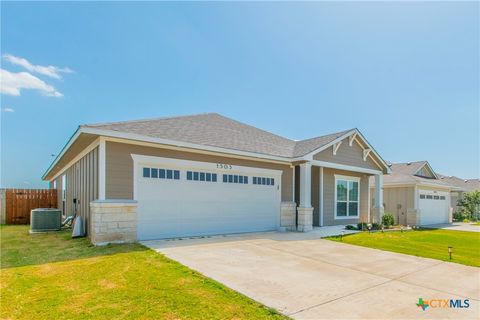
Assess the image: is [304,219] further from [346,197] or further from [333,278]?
[333,278]

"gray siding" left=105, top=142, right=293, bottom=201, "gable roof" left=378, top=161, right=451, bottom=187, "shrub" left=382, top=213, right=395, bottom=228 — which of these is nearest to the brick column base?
"shrub" left=382, top=213, right=395, bottom=228

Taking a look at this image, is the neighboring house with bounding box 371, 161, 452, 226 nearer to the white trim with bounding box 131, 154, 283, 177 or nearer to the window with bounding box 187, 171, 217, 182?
the white trim with bounding box 131, 154, 283, 177

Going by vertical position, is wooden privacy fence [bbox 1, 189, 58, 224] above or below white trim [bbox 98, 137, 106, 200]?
below

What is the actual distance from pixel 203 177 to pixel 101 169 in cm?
347

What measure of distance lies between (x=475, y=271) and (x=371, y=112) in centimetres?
1354

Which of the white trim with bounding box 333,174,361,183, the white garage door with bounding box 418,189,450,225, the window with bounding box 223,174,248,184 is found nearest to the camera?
the window with bounding box 223,174,248,184

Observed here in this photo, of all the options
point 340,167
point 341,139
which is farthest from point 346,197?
point 341,139

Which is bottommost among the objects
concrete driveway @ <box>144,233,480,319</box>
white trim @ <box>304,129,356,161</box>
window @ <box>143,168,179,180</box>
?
concrete driveway @ <box>144,233,480,319</box>

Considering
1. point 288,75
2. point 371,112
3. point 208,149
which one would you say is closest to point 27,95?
point 208,149

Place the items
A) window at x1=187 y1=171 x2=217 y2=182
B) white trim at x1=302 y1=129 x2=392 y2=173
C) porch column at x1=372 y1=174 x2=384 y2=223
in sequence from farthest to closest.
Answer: porch column at x1=372 y1=174 x2=384 y2=223 → white trim at x1=302 y1=129 x2=392 y2=173 → window at x1=187 y1=171 x2=217 y2=182

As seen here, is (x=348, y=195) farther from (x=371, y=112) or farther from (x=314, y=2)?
(x=314, y=2)

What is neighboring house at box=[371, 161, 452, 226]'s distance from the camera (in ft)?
60.2

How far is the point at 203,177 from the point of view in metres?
10.1

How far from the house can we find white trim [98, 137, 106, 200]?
0.03 meters
